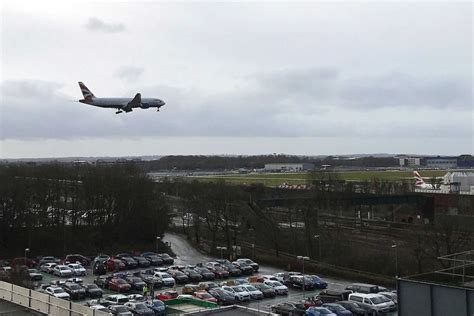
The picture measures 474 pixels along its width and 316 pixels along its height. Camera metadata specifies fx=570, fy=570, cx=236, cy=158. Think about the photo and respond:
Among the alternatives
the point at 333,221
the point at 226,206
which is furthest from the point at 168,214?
the point at 333,221

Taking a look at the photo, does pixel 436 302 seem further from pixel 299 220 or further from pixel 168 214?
pixel 168 214

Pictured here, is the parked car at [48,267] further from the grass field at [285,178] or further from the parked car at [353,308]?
the grass field at [285,178]

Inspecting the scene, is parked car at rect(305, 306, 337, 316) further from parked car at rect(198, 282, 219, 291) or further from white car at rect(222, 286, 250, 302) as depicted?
parked car at rect(198, 282, 219, 291)

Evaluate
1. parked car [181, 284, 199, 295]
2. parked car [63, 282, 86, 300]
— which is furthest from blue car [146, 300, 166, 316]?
parked car [63, 282, 86, 300]

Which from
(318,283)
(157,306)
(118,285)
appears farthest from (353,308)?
(118,285)

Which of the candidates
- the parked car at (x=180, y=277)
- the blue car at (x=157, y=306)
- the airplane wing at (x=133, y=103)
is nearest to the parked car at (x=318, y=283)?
the parked car at (x=180, y=277)
